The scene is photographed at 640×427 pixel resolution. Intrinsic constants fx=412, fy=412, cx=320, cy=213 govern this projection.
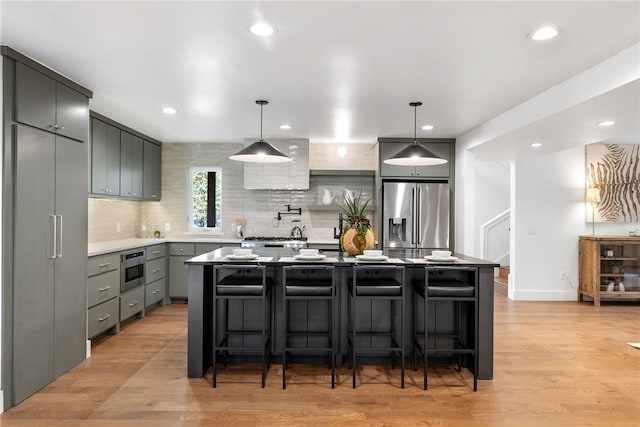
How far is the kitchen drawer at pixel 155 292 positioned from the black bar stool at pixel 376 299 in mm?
3132

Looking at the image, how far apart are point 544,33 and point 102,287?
450 centimetres

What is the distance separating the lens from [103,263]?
14.2 ft

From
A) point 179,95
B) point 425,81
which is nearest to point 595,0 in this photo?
point 425,81

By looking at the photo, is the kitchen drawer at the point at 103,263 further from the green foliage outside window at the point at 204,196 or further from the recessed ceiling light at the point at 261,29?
the recessed ceiling light at the point at 261,29

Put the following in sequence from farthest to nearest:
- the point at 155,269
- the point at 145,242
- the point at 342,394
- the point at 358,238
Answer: the point at 155,269, the point at 145,242, the point at 358,238, the point at 342,394

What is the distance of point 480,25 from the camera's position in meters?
2.47

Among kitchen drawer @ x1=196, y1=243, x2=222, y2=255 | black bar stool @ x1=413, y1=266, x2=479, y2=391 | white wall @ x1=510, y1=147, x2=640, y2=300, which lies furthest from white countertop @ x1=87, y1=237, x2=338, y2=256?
white wall @ x1=510, y1=147, x2=640, y2=300

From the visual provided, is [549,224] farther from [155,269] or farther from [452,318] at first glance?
[155,269]

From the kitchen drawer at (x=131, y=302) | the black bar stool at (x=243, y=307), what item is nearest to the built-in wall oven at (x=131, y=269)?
the kitchen drawer at (x=131, y=302)

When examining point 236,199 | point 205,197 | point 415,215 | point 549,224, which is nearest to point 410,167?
point 415,215

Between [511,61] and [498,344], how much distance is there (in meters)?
2.90

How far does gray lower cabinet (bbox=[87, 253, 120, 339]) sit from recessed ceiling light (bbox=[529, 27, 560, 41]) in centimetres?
422

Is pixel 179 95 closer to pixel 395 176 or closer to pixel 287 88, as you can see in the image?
pixel 287 88

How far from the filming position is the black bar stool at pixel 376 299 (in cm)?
328
